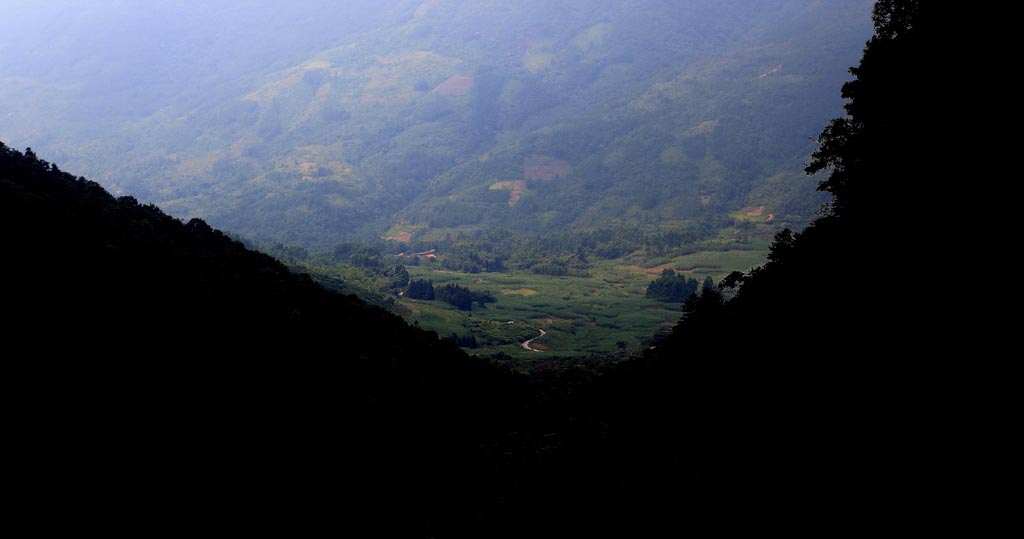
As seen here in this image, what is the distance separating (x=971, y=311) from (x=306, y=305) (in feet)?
125

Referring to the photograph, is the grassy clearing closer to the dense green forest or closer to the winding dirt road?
the winding dirt road

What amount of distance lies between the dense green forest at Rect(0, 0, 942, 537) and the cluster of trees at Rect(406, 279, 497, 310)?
11579 cm

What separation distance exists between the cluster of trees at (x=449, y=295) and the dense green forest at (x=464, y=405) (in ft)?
380

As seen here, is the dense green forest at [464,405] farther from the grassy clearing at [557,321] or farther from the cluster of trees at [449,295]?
the cluster of trees at [449,295]

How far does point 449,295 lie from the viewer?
16500 cm

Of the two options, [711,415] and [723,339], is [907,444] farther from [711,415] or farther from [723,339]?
[723,339]

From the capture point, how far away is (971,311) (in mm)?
20594

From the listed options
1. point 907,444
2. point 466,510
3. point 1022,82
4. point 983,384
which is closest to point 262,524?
point 466,510

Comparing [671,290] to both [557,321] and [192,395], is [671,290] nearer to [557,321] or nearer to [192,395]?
[557,321]

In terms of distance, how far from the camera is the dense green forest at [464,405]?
22281 mm

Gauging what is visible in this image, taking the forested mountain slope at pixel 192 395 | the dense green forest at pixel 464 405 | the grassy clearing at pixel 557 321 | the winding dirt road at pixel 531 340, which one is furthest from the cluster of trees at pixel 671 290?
the forested mountain slope at pixel 192 395

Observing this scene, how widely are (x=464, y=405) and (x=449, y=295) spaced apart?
120 metres

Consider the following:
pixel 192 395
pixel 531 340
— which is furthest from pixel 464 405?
pixel 531 340

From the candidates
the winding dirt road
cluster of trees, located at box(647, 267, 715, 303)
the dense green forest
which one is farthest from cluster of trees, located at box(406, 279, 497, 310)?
the dense green forest
